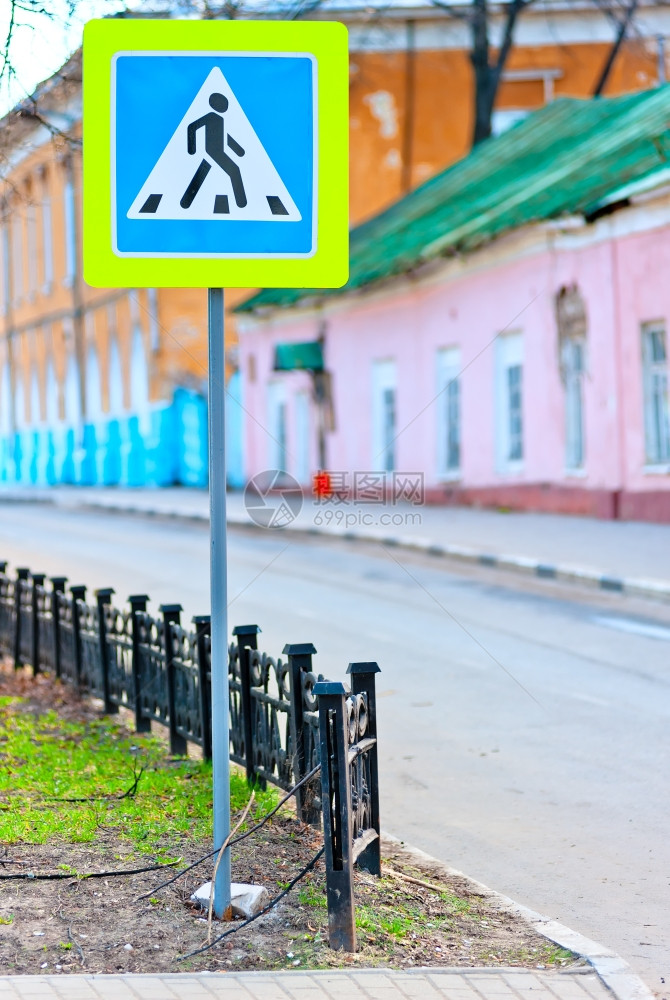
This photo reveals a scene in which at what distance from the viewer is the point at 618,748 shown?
7.57m

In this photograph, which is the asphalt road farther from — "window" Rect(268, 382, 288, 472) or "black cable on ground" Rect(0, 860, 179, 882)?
"window" Rect(268, 382, 288, 472)

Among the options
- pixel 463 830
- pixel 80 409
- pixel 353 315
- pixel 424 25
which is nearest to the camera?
pixel 463 830

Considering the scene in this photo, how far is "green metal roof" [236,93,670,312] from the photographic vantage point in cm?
2097

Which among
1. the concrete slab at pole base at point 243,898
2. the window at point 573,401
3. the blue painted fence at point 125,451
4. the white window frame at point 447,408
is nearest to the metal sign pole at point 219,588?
the concrete slab at pole base at point 243,898

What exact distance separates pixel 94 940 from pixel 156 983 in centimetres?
47

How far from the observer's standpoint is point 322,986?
4.05 m

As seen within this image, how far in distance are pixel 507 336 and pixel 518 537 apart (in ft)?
19.1

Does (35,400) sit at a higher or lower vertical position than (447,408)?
higher

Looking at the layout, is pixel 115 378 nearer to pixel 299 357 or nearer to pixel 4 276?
pixel 299 357

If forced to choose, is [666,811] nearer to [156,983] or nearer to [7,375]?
[156,983]

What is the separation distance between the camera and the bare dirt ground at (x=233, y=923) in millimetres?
4332

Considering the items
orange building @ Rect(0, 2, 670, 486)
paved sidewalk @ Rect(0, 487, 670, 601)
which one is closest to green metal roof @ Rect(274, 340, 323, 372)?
paved sidewalk @ Rect(0, 487, 670, 601)

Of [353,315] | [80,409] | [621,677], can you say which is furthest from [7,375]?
[621,677]

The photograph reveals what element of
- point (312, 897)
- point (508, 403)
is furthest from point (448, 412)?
point (312, 897)
